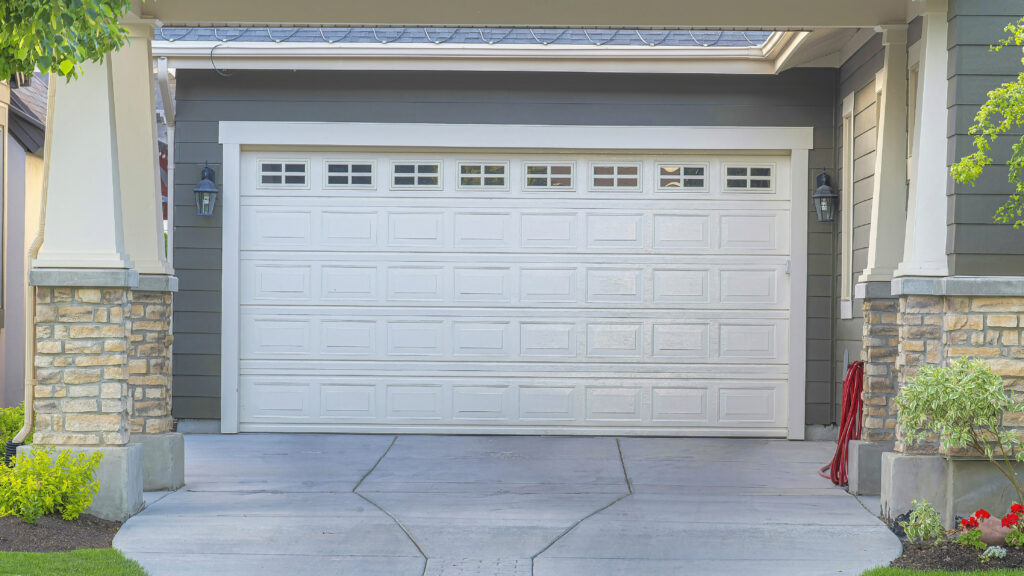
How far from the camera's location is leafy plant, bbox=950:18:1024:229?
545 cm

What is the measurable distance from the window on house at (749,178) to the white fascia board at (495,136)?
0.65ft

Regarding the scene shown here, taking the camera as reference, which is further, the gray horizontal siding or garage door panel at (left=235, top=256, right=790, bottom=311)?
garage door panel at (left=235, top=256, right=790, bottom=311)

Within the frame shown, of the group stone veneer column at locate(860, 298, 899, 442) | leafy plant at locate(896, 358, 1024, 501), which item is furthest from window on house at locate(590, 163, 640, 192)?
leafy plant at locate(896, 358, 1024, 501)

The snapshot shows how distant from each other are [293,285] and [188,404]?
1489mm

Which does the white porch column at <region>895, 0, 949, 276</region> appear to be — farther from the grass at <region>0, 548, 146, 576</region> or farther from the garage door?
the grass at <region>0, 548, 146, 576</region>

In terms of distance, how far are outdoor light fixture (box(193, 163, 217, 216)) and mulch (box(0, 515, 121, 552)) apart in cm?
414

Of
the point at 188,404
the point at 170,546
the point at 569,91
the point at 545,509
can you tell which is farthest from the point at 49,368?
the point at 569,91

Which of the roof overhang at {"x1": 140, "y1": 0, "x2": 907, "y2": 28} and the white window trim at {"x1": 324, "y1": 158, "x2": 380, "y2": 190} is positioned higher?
the roof overhang at {"x1": 140, "y1": 0, "x2": 907, "y2": 28}

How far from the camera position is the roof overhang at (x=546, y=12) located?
22.5 ft

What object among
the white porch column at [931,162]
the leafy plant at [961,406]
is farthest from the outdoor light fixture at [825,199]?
the leafy plant at [961,406]

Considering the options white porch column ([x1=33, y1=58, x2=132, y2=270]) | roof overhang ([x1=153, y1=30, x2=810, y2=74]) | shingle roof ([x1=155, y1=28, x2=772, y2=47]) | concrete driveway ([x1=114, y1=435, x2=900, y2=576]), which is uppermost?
shingle roof ([x1=155, y1=28, x2=772, y2=47])

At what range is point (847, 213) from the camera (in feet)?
30.1

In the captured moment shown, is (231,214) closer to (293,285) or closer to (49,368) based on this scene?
(293,285)

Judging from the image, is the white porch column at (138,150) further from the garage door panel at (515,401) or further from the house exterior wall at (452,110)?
the garage door panel at (515,401)
